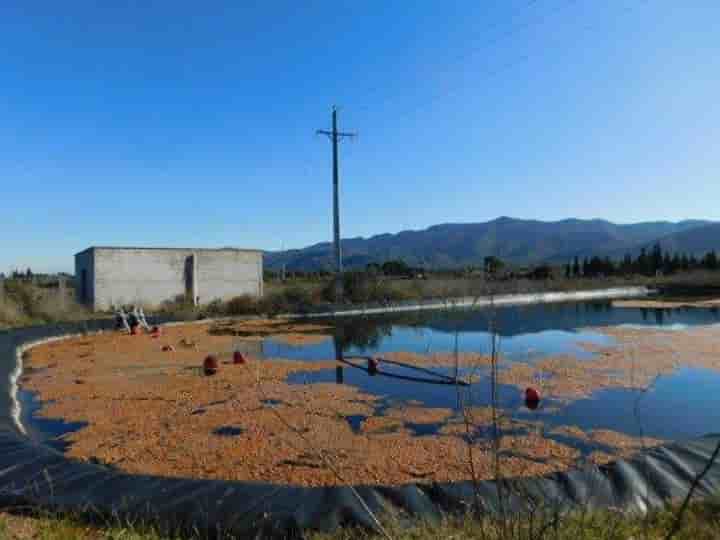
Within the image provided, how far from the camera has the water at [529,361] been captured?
4230 mm

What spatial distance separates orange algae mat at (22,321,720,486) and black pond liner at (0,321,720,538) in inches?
14.8

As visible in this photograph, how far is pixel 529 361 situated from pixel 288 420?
14.0ft

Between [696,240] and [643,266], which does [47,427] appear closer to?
[643,266]

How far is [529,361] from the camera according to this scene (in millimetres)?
7117

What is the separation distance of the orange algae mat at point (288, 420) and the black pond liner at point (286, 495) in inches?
14.8

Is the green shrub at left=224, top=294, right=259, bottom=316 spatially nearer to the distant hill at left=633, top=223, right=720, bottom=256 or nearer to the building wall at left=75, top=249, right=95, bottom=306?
the building wall at left=75, top=249, right=95, bottom=306

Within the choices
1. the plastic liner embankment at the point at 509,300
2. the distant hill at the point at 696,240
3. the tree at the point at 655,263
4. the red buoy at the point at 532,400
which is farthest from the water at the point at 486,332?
the distant hill at the point at 696,240

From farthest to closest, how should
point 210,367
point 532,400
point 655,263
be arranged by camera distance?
point 655,263 → point 210,367 → point 532,400

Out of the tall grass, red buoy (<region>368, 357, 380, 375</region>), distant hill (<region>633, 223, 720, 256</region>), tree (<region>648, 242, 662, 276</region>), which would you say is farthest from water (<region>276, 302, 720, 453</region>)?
distant hill (<region>633, 223, 720, 256</region>)

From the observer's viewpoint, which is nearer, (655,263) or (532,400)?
(532,400)

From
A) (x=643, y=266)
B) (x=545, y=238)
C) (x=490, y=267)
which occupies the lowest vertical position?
(x=490, y=267)

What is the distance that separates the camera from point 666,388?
5395 mm

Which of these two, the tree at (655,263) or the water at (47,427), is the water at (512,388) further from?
the tree at (655,263)

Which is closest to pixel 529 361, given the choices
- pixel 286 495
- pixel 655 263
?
pixel 286 495
